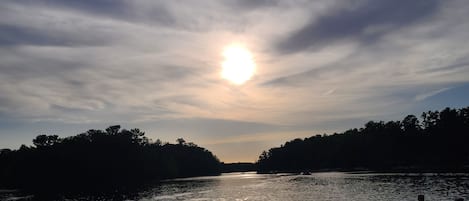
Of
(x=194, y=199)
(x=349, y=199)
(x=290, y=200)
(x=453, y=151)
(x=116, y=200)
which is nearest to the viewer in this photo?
(x=349, y=199)

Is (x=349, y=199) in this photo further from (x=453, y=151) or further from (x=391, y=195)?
(x=453, y=151)

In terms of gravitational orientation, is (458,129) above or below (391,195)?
above

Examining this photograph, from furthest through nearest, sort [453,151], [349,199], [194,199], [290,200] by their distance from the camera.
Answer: [453,151], [194,199], [290,200], [349,199]

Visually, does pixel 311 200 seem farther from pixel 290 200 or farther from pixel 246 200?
pixel 246 200

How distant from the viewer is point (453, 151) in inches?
7643

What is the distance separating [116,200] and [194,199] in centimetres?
2554

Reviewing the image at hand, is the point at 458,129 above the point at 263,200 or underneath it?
above

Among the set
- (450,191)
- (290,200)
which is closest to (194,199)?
(290,200)

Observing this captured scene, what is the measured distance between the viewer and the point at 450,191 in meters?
78.7

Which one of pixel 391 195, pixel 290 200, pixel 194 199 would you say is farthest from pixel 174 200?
pixel 391 195

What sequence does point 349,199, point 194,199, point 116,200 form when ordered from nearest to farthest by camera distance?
point 349,199, point 194,199, point 116,200

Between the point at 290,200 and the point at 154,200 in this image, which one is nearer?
the point at 290,200

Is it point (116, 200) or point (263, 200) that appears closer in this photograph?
point (263, 200)

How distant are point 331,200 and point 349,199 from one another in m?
2.88
